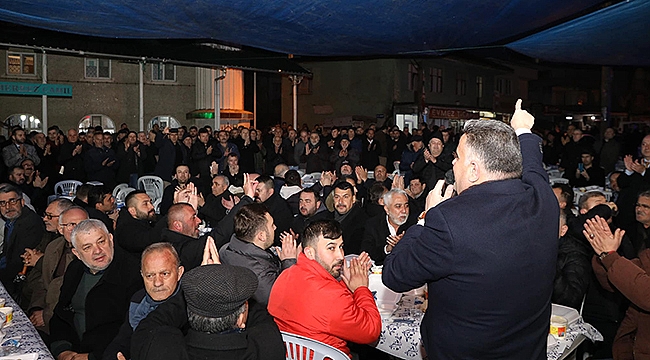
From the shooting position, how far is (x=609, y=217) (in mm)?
5035

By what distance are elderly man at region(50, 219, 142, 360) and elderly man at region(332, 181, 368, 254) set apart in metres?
2.71

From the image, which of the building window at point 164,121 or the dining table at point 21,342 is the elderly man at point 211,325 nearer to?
the dining table at point 21,342

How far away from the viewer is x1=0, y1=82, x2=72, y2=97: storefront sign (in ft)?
61.0

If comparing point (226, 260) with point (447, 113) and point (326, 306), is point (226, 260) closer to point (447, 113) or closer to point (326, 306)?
point (326, 306)

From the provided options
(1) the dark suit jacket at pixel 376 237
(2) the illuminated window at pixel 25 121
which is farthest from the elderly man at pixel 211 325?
(2) the illuminated window at pixel 25 121

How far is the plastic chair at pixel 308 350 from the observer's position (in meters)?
3.13

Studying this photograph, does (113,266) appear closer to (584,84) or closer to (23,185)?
(23,185)

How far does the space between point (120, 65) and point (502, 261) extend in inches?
902

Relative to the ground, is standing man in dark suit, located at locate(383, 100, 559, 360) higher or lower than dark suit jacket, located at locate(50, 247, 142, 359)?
higher

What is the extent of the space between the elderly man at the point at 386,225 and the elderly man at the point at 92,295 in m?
2.47

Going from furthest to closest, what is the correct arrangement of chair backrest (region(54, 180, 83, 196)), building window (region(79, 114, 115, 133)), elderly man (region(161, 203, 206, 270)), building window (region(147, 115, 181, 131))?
1. building window (region(147, 115, 181, 131))
2. building window (region(79, 114, 115, 133))
3. chair backrest (region(54, 180, 83, 196))
4. elderly man (region(161, 203, 206, 270))

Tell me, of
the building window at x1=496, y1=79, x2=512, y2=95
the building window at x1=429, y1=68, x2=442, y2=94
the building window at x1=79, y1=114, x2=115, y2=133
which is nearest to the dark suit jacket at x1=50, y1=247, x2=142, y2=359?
the building window at x1=79, y1=114, x2=115, y2=133

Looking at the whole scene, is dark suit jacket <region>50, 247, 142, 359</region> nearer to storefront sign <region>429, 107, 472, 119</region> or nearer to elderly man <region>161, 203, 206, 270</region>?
elderly man <region>161, 203, 206, 270</region>

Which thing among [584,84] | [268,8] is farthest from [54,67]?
[584,84]
